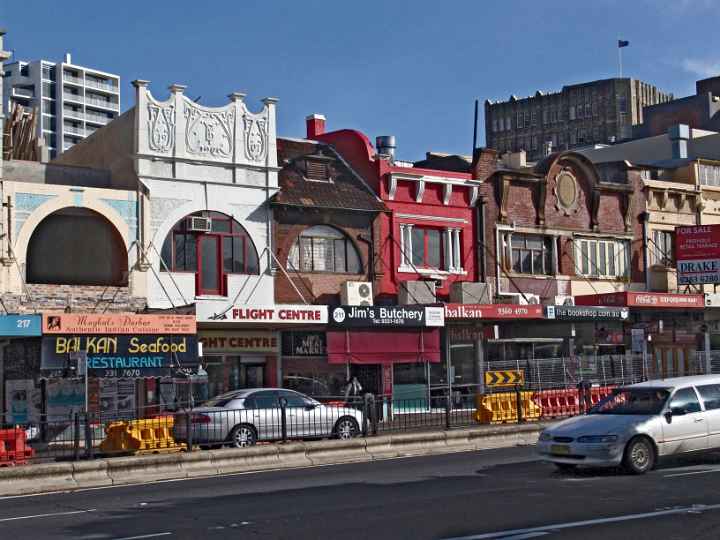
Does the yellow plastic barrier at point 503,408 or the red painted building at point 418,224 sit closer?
the yellow plastic barrier at point 503,408

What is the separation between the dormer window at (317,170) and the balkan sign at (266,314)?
5549mm

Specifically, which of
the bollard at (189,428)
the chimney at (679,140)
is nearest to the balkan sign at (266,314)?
the bollard at (189,428)

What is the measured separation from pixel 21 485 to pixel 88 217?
46.6 feet

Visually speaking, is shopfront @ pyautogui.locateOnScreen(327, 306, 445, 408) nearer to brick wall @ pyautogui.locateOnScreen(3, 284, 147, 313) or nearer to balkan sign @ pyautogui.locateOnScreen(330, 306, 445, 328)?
balkan sign @ pyautogui.locateOnScreen(330, 306, 445, 328)

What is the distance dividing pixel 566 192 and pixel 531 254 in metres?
3.15

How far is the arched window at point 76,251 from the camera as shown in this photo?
3073cm

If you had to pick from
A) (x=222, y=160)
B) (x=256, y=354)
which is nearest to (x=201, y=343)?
(x=256, y=354)

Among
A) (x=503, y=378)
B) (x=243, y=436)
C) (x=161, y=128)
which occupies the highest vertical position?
(x=161, y=128)

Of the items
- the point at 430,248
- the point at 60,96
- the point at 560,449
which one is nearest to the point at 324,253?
the point at 430,248

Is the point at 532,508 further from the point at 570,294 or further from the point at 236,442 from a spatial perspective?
the point at 570,294

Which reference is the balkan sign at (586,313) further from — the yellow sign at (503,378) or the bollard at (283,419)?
the bollard at (283,419)

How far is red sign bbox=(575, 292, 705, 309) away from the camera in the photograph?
40.3 metres

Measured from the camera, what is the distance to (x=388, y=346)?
3544 cm

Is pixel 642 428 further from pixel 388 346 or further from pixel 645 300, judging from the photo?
pixel 645 300
